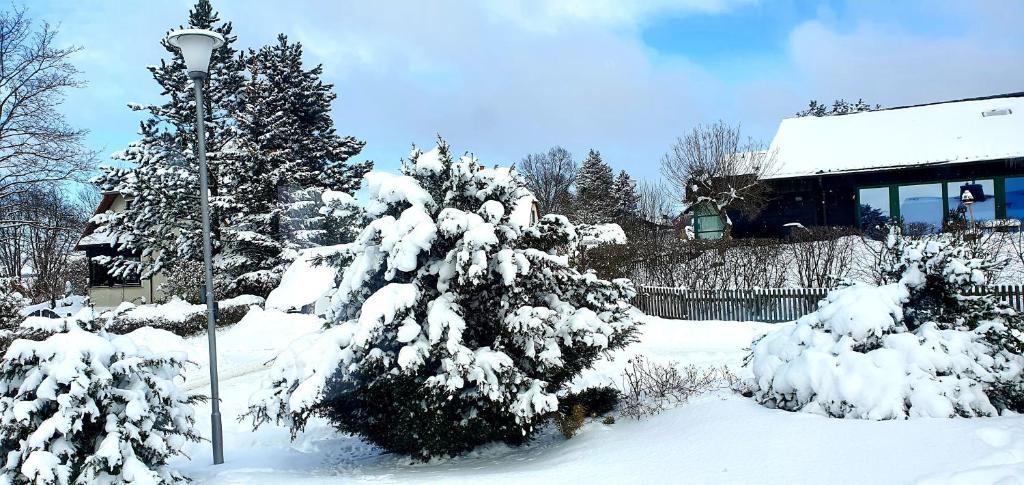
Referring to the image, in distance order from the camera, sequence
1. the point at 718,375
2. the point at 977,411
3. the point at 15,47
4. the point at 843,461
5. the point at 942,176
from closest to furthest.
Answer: the point at 843,461, the point at 977,411, the point at 718,375, the point at 15,47, the point at 942,176

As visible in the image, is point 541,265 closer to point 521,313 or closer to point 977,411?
point 521,313

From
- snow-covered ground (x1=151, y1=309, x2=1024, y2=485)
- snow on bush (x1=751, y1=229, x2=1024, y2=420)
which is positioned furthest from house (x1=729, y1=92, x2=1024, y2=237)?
snow-covered ground (x1=151, y1=309, x2=1024, y2=485)

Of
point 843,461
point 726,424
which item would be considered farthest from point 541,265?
point 843,461

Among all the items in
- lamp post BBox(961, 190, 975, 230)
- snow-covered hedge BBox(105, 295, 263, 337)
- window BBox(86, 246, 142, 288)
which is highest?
lamp post BBox(961, 190, 975, 230)

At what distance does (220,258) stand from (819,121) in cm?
2439

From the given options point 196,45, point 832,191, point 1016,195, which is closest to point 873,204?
point 832,191

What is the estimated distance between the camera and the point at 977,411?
648cm

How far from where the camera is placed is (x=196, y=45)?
737 cm

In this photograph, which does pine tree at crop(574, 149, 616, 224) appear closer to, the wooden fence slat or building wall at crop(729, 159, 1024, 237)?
building wall at crop(729, 159, 1024, 237)

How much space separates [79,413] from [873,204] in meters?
26.3

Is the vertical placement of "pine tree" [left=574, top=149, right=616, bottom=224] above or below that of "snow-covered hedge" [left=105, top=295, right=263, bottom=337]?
above

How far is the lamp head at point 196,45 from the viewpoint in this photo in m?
7.27

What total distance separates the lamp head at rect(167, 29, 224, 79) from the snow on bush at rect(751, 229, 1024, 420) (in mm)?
6639

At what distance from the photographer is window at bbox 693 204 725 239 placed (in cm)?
2833
